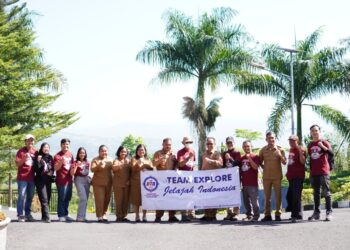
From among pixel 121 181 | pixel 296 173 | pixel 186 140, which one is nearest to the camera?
pixel 296 173

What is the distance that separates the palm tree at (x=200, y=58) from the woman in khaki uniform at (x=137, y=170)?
17.1 metres

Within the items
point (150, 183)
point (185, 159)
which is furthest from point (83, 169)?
point (185, 159)

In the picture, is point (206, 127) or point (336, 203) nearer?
point (336, 203)

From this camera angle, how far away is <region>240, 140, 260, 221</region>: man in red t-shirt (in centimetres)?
1224

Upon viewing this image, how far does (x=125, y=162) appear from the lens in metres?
12.6

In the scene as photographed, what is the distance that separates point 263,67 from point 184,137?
20249 mm

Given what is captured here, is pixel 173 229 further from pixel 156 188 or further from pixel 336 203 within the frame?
pixel 336 203

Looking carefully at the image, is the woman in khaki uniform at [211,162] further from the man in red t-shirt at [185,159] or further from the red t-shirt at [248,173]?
the red t-shirt at [248,173]

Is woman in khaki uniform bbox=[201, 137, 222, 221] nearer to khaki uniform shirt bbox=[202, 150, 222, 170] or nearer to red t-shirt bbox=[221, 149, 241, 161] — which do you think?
khaki uniform shirt bbox=[202, 150, 222, 170]

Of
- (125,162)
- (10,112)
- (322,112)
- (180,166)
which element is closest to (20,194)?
(125,162)

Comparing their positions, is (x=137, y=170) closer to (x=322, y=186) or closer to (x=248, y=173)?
(x=248, y=173)

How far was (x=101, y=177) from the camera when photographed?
41.4ft

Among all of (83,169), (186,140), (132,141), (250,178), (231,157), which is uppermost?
(132,141)

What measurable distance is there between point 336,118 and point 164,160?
71.4 ft
